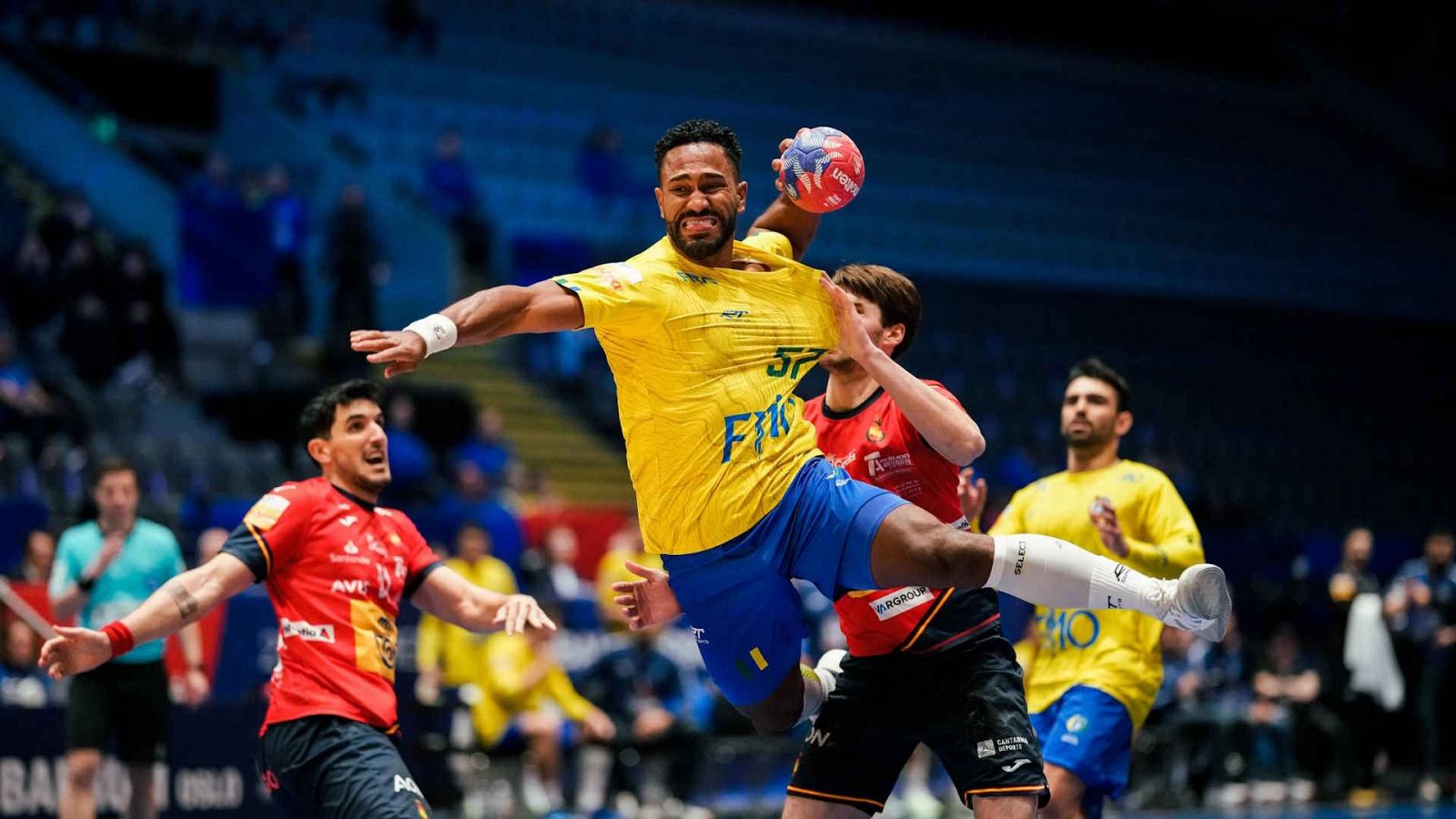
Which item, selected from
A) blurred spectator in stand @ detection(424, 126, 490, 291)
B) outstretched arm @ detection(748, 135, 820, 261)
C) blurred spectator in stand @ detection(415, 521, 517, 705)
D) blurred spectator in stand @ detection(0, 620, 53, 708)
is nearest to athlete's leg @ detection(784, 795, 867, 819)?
outstretched arm @ detection(748, 135, 820, 261)

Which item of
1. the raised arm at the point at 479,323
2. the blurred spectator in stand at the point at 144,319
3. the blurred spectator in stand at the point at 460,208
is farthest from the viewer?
the blurred spectator in stand at the point at 460,208

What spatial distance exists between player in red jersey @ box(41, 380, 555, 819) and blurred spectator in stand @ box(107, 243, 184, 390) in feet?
37.3

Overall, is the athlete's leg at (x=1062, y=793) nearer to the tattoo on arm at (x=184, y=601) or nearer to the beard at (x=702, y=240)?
the beard at (x=702, y=240)

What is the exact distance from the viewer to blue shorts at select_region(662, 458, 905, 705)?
5.68 m

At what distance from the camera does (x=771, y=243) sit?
6379mm

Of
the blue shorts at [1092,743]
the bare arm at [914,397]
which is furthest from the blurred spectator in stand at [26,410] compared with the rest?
the bare arm at [914,397]

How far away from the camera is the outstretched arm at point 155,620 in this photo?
237 inches

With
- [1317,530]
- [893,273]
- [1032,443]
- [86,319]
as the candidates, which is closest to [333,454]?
[893,273]

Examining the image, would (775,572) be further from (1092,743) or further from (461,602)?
(1092,743)

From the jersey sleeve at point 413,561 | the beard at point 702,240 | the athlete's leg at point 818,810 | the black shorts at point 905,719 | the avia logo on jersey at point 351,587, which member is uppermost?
the beard at point 702,240

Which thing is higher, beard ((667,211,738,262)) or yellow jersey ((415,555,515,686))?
beard ((667,211,738,262))

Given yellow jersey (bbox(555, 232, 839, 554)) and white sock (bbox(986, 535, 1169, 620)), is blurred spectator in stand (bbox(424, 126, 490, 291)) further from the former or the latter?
white sock (bbox(986, 535, 1169, 620))

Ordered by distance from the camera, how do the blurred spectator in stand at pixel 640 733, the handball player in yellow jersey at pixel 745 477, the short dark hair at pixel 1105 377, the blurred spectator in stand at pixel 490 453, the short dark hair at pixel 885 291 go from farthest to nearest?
the blurred spectator in stand at pixel 490 453, the blurred spectator in stand at pixel 640 733, the short dark hair at pixel 1105 377, the short dark hair at pixel 885 291, the handball player in yellow jersey at pixel 745 477

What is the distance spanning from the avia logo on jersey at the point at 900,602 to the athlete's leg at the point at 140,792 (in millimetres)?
5245
